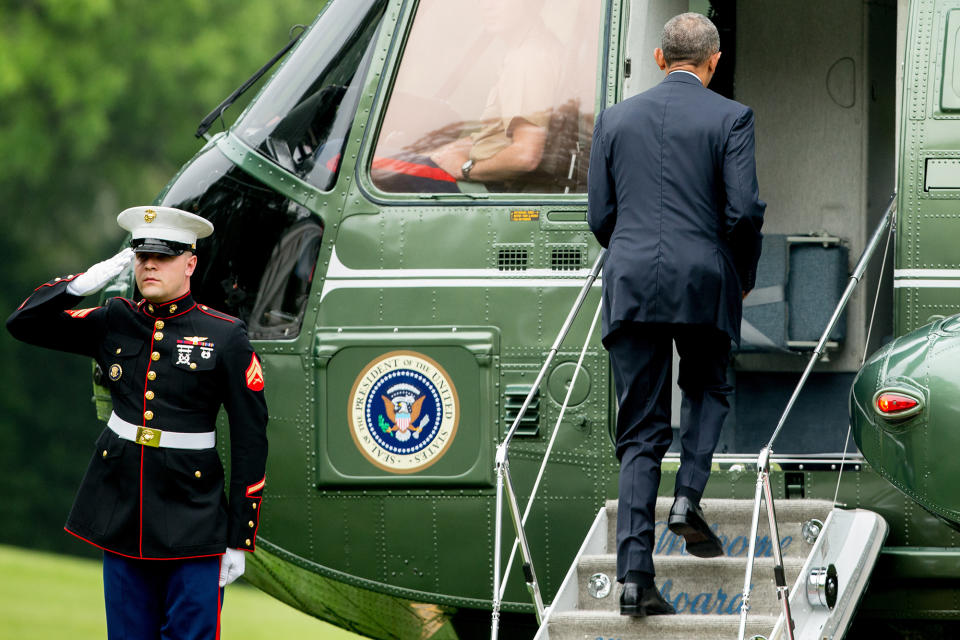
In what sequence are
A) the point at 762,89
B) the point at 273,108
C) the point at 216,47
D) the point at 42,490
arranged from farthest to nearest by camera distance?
the point at 42,490, the point at 216,47, the point at 762,89, the point at 273,108

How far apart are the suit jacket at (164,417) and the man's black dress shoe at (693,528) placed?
1.38 m

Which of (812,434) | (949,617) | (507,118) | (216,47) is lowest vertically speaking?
(949,617)

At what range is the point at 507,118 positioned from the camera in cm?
603

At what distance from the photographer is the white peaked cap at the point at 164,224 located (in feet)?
15.9

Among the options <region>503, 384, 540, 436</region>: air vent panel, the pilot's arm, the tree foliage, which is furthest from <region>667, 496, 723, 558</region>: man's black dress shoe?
the tree foliage

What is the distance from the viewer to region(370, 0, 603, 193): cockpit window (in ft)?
19.6

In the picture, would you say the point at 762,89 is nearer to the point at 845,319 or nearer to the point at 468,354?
the point at 845,319

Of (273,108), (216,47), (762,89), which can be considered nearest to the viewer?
(273,108)

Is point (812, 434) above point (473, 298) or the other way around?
the other way around

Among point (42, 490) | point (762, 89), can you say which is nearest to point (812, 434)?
point (762, 89)

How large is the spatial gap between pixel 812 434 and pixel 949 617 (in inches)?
52.1

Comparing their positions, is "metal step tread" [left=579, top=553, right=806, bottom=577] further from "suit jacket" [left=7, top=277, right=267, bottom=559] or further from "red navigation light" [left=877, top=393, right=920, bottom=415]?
"suit jacket" [left=7, top=277, right=267, bottom=559]

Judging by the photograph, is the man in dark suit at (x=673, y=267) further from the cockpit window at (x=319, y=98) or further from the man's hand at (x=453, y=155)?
the cockpit window at (x=319, y=98)

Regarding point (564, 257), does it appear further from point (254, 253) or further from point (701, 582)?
point (701, 582)
